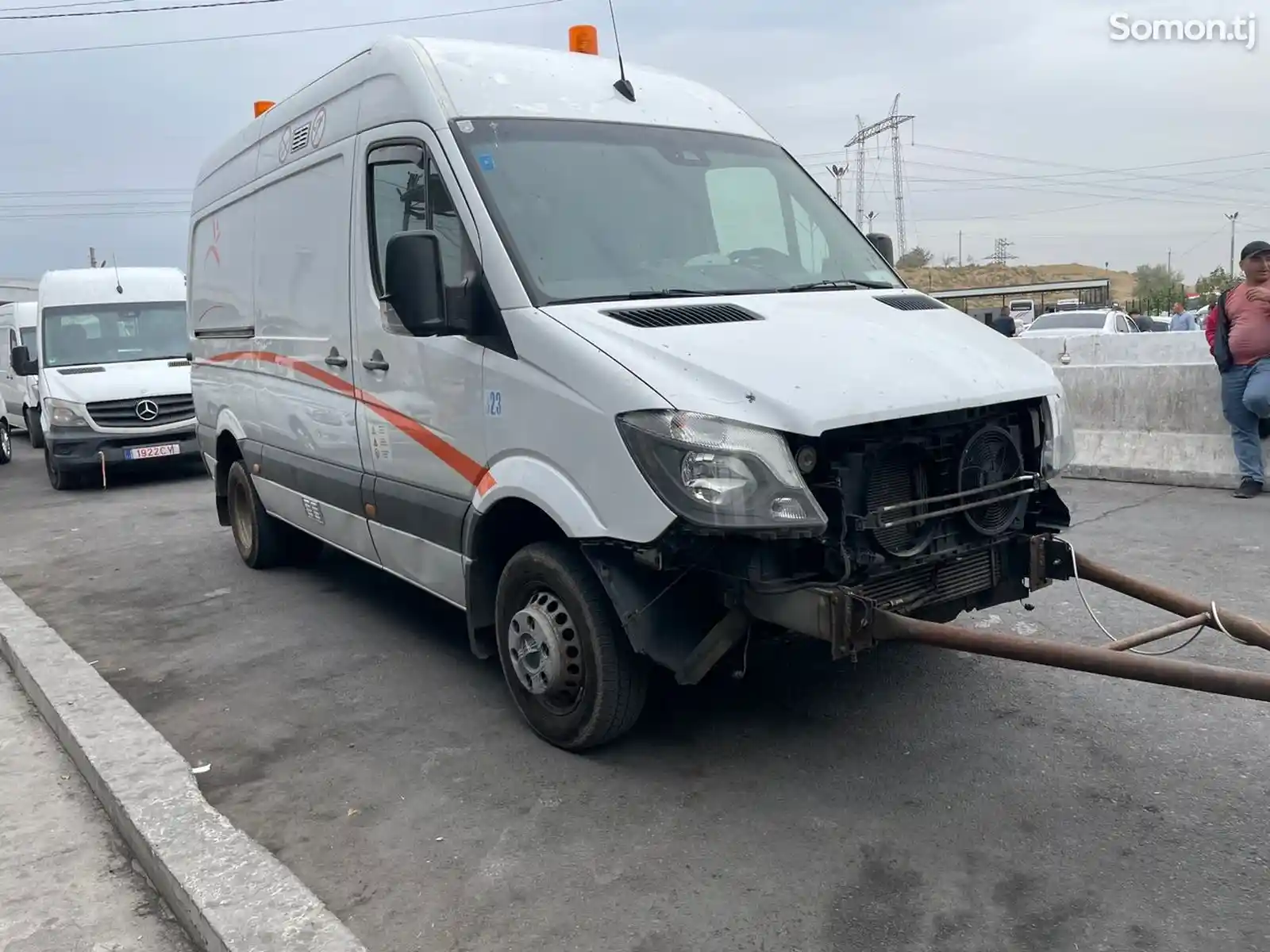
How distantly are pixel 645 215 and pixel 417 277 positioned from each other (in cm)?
99

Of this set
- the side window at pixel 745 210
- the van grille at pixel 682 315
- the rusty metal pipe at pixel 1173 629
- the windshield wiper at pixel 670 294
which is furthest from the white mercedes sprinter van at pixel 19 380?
the rusty metal pipe at pixel 1173 629

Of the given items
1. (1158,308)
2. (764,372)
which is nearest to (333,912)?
(764,372)

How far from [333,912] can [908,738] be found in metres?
2.14

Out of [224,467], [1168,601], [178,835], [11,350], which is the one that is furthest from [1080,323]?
[178,835]

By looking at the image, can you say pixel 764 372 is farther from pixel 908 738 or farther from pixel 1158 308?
pixel 1158 308

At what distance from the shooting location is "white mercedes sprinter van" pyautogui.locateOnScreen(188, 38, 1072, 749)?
133 inches

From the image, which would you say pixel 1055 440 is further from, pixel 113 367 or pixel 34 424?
pixel 34 424

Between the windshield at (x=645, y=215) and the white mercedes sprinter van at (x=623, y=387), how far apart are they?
0.04ft

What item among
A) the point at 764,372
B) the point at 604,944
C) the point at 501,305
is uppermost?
the point at 501,305

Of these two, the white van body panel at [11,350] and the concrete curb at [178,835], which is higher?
the white van body panel at [11,350]

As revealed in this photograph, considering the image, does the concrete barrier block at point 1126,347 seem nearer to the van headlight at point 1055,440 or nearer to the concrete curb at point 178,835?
the van headlight at point 1055,440

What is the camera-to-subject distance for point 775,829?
11.4 feet

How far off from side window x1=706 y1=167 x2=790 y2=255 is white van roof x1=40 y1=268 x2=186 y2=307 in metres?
10.1

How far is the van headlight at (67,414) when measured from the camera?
12.0 m
